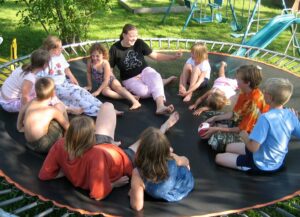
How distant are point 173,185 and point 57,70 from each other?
1888mm

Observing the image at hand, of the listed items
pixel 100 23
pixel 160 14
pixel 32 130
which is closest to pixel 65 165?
pixel 32 130

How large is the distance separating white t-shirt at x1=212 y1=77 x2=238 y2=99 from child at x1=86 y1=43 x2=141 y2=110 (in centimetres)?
81

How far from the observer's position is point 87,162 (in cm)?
243

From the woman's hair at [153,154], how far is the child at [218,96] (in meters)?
1.47

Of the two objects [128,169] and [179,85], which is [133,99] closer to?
[179,85]

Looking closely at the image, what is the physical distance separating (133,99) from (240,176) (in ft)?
4.56

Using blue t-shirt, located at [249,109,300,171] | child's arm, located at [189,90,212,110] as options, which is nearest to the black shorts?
blue t-shirt, located at [249,109,300,171]

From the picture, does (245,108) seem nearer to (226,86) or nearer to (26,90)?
(226,86)

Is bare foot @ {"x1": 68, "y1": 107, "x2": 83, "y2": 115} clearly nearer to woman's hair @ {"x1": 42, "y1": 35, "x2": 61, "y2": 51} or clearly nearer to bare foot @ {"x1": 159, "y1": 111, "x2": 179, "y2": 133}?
woman's hair @ {"x1": 42, "y1": 35, "x2": 61, "y2": 51}

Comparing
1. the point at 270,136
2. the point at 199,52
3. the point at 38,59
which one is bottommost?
the point at 270,136

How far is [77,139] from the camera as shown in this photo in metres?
2.35

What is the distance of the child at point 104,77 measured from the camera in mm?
3855

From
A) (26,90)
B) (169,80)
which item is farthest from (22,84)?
(169,80)

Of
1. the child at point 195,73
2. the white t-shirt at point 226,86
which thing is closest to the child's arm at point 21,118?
the child at point 195,73
